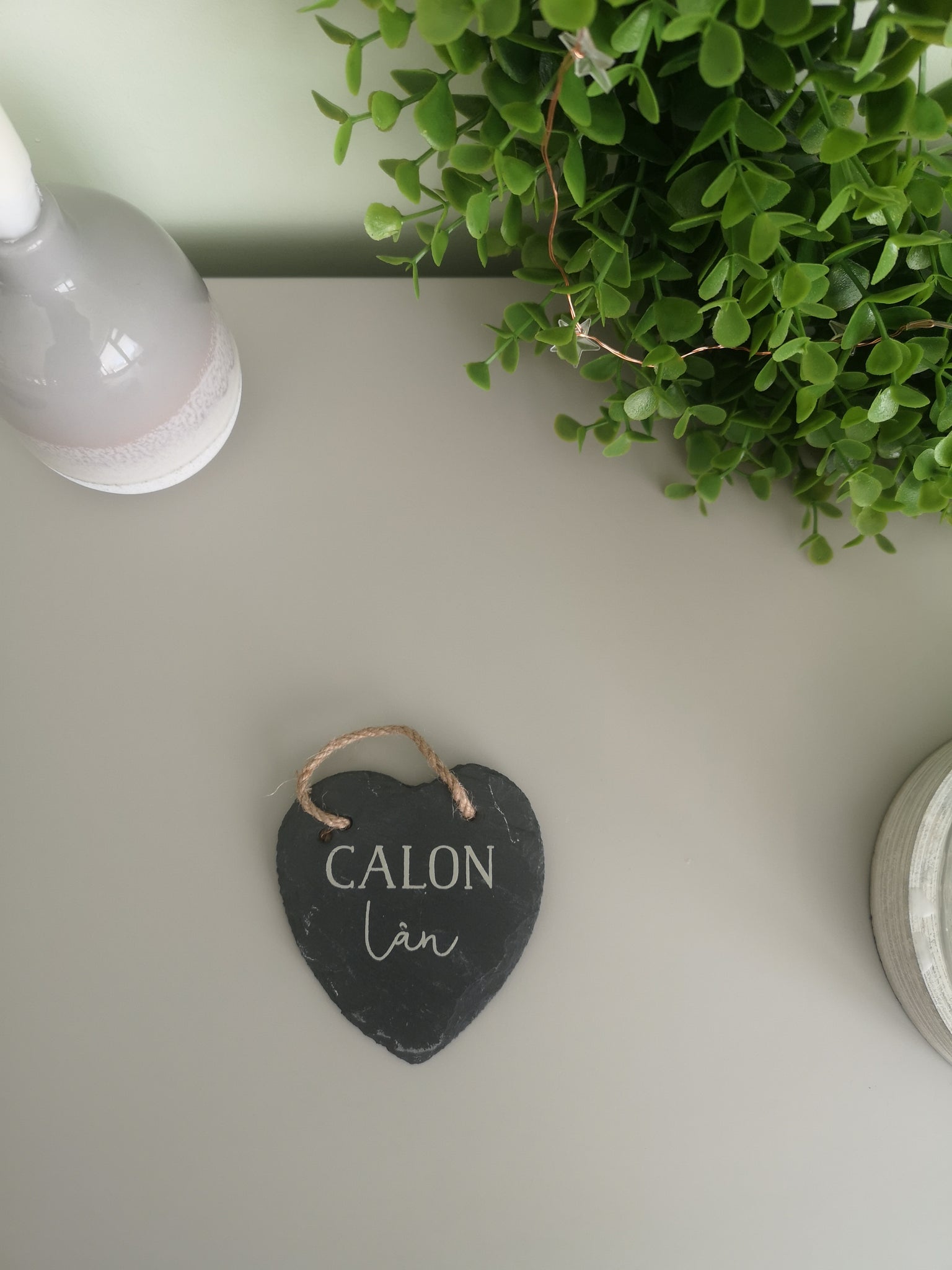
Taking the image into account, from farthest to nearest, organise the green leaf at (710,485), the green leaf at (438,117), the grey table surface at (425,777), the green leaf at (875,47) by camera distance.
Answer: the green leaf at (710,485) → the grey table surface at (425,777) → the green leaf at (438,117) → the green leaf at (875,47)

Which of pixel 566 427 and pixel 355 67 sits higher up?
pixel 355 67

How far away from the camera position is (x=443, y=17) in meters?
0.42

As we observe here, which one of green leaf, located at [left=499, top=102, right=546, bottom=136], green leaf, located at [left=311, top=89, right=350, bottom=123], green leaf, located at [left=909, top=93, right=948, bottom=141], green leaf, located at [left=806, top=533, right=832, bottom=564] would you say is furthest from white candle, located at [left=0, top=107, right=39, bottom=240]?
green leaf, located at [left=806, top=533, right=832, bottom=564]

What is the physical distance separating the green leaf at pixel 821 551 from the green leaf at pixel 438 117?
0.42 meters

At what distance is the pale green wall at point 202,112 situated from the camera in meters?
0.61

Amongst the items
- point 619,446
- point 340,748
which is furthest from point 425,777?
point 619,446

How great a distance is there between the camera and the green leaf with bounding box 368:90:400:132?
48 cm

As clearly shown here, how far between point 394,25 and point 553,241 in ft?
0.54

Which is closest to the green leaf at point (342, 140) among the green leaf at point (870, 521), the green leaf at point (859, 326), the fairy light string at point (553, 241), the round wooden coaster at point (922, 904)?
the fairy light string at point (553, 241)

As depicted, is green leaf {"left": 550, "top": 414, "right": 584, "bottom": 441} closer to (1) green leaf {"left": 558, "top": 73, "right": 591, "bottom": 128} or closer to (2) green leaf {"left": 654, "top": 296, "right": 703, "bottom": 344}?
(2) green leaf {"left": 654, "top": 296, "right": 703, "bottom": 344}

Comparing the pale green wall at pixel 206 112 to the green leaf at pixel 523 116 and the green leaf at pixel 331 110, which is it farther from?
the green leaf at pixel 523 116

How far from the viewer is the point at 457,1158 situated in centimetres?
58

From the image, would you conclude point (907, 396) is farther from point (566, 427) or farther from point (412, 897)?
point (412, 897)

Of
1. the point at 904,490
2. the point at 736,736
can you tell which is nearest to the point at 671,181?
the point at 904,490
